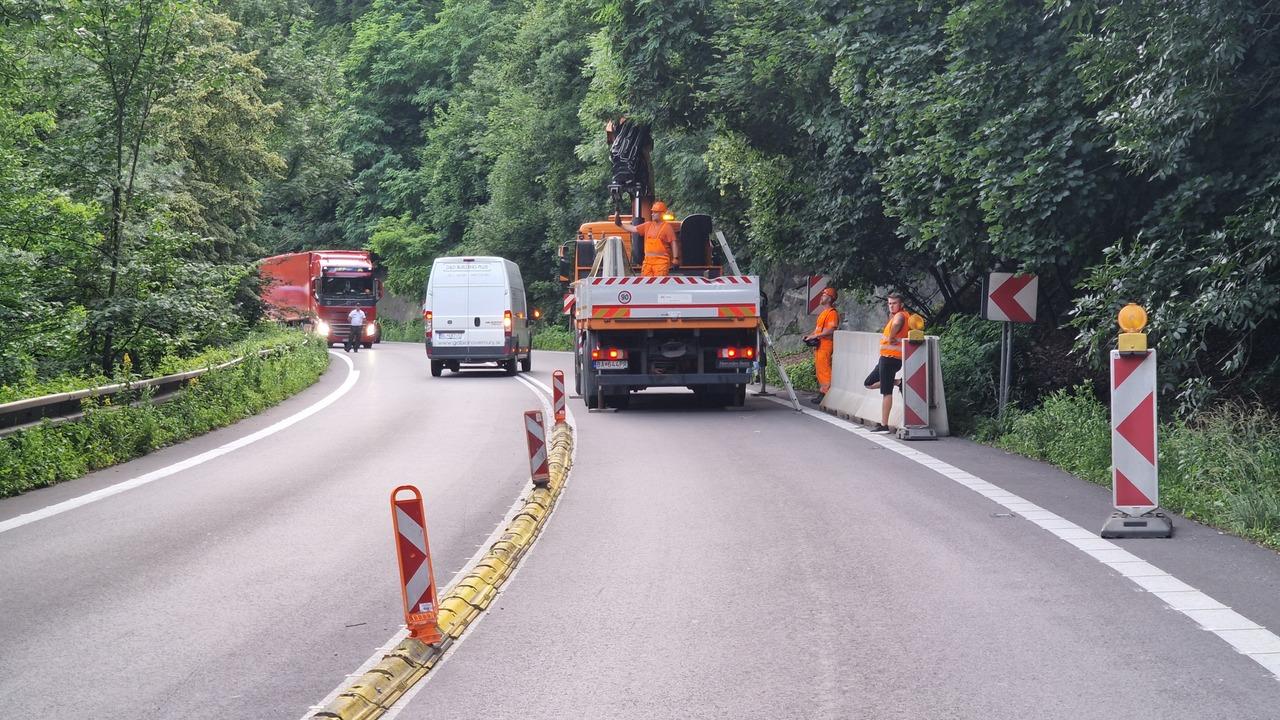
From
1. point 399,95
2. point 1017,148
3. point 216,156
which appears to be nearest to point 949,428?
point 1017,148

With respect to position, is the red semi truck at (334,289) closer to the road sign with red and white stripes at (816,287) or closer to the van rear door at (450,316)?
the van rear door at (450,316)

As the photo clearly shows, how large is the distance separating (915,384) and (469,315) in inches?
711

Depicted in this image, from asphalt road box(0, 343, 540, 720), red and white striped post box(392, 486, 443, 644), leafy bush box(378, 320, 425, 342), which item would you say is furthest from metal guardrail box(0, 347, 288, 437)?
leafy bush box(378, 320, 425, 342)

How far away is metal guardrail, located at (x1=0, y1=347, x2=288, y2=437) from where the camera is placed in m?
12.0

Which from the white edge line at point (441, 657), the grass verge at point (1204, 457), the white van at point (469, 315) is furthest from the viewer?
the white van at point (469, 315)

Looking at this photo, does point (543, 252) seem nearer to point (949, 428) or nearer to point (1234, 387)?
point (949, 428)

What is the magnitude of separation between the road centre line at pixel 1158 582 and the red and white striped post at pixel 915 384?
3.36 meters

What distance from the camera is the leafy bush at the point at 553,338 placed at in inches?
2096

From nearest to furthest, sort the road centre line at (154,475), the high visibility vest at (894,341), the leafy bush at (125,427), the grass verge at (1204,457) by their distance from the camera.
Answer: the grass verge at (1204,457) → the road centre line at (154,475) → the leafy bush at (125,427) → the high visibility vest at (894,341)

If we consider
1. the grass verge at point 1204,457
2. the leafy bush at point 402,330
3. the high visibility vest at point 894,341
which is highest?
the high visibility vest at point 894,341

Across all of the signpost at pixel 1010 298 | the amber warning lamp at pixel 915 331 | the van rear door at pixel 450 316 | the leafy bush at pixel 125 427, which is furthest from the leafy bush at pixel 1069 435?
the van rear door at pixel 450 316

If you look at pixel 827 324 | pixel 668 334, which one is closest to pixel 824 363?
pixel 827 324

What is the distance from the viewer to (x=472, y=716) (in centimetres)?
518

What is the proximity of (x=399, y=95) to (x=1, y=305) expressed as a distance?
2387 inches
